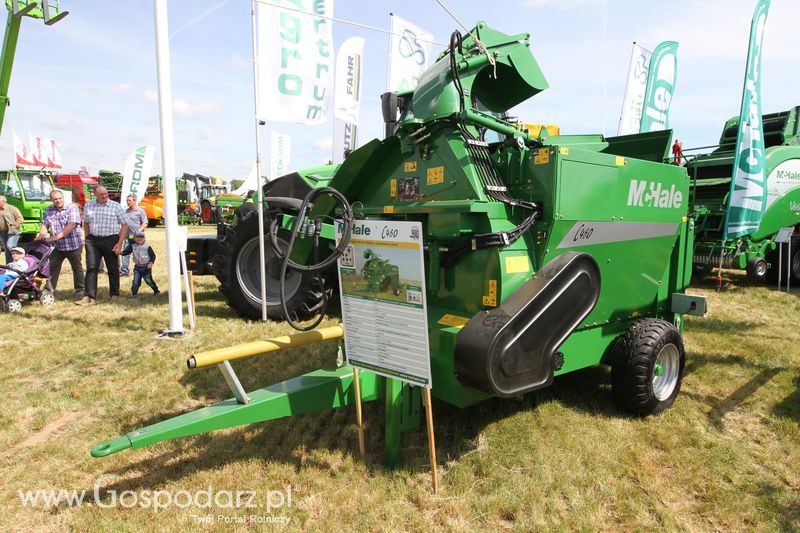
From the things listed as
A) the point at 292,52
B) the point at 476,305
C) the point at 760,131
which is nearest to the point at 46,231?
the point at 292,52

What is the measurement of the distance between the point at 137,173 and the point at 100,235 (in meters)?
6.27

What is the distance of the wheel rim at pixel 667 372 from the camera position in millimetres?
3666

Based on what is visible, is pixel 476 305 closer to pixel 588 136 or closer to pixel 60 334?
pixel 588 136

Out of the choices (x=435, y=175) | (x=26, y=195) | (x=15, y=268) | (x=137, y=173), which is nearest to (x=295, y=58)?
(x=435, y=175)

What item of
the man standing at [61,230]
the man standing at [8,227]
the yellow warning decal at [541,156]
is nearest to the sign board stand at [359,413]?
the yellow warning decal at [541,156]

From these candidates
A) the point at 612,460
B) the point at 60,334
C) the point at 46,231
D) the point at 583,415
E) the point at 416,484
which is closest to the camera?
the point at 416,484

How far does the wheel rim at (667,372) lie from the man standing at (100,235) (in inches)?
268

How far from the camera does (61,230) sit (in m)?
7.34

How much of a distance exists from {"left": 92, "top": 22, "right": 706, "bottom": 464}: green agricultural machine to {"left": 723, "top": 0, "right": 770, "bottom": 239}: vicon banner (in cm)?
326

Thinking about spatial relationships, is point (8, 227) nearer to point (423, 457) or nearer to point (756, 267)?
point (423, 457)

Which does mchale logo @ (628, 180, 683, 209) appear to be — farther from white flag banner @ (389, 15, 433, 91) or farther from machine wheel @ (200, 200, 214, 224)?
machine wheel @ (200, 200, 214, 224)

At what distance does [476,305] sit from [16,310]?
21.7 feet

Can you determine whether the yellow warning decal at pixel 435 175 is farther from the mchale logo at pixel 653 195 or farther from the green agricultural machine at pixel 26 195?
the green agricultural machine at pixel 26 195

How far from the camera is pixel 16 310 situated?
6.78 m
